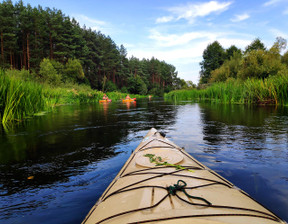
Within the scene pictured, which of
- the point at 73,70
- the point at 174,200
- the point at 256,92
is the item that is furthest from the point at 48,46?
the point at 174,200

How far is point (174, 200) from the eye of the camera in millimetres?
1418

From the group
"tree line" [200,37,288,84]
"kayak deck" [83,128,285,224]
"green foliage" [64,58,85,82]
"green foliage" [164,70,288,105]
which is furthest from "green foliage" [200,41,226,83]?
"kayak deck" [83,128,285,224]

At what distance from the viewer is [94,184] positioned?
2586 mm

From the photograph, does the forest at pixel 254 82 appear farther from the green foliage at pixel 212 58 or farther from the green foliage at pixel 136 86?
the green foliage at pixel 136 86

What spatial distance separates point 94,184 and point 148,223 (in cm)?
161

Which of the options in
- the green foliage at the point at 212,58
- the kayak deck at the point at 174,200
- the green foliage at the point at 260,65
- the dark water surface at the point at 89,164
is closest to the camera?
the kayak deck at the point at 174,200

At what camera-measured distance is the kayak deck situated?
4.02 ft

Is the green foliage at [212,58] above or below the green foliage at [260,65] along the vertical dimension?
above

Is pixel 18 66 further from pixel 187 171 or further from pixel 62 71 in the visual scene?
pixel 187 171

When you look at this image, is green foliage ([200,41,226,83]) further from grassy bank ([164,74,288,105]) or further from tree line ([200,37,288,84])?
grassy bank ([164,74,288,105])

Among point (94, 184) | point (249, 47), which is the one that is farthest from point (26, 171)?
point (249, 47)

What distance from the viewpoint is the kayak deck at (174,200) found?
123 cm

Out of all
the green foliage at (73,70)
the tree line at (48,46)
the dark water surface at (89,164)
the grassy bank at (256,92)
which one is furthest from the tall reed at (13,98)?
the green foliage at (73,70)

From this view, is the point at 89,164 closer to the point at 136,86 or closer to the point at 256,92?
the point at 256,92
